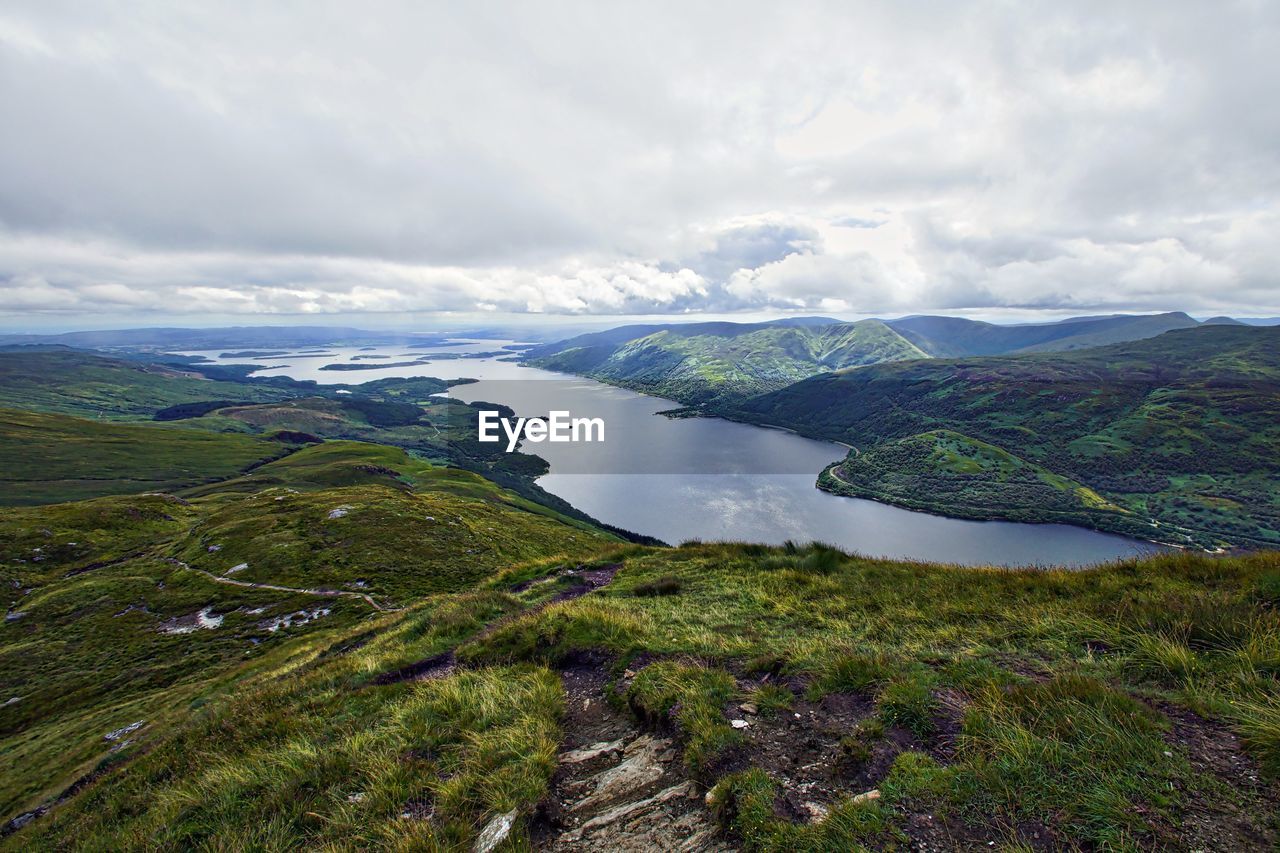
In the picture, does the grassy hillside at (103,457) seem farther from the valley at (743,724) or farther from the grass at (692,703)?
the grass at (692,703)

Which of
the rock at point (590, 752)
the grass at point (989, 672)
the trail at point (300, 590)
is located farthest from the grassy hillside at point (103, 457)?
the rock at point (590, 752)

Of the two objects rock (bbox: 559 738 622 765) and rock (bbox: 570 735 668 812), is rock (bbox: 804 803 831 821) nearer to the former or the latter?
rock (bbox: 570 735 668 812)

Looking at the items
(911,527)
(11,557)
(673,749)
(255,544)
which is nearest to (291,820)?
(673,749)

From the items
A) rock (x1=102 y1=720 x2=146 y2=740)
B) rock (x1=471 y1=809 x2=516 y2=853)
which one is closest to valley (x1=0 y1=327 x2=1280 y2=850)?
rock (x1=471 y1=809 x2=516 y2=853)

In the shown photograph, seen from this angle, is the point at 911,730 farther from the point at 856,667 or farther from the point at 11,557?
the point at 11,557

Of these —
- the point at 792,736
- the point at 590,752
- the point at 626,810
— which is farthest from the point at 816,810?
the point at 590,752

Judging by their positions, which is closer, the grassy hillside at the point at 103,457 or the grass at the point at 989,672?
the grass at the point at 989,672

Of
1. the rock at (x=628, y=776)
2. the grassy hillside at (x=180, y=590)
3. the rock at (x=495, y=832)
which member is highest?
the rock at (x=495, y=832)
